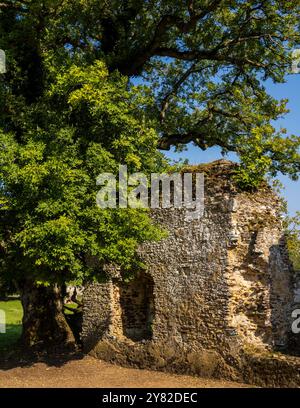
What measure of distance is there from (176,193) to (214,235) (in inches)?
62.4

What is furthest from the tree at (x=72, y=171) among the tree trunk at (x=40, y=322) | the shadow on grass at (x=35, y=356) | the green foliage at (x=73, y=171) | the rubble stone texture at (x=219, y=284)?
the shadow on grass at (x=35, y=356)

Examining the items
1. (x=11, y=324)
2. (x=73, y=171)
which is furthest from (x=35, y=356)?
(x=11, y=324)

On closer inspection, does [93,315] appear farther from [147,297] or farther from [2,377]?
[2,377]

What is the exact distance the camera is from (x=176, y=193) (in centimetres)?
1212

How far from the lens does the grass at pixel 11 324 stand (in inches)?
661

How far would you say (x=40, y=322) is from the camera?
1448 centimetres

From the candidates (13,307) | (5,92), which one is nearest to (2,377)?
(5,92)

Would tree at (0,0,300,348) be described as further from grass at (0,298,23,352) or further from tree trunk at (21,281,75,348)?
grass at (0,298,23,352)

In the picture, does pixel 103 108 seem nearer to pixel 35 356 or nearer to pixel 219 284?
pixel 219 284

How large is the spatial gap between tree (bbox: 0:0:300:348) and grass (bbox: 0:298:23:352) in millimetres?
3066

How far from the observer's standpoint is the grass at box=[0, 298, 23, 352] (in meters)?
16.8

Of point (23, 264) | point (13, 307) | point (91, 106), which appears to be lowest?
point (13, 307)

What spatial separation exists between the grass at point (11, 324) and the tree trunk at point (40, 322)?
125 centimetres
